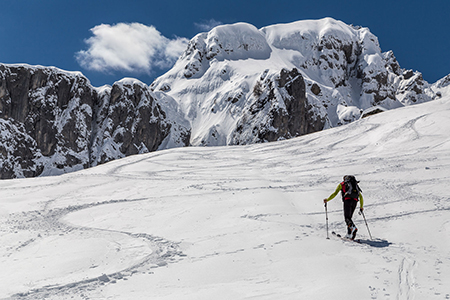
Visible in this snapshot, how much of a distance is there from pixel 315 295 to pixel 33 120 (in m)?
82.5

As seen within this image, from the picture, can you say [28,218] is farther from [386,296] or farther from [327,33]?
[327,33]

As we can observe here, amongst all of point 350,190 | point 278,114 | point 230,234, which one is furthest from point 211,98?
point 230,234

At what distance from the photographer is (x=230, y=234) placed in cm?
652

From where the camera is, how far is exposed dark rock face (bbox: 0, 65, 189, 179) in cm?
6806

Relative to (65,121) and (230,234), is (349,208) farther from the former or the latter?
(65,121)

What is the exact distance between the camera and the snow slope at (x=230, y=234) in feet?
13.7

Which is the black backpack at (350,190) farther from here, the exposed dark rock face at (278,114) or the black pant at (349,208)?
the exposed dark rock face at (278,114)

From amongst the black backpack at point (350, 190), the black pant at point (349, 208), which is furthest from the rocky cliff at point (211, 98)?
the black pant at point (349, 208)

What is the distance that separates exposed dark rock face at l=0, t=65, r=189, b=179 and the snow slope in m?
64.9

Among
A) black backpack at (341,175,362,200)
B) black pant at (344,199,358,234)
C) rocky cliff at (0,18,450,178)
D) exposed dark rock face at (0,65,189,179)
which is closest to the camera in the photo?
black pant at (344,199,358,234)

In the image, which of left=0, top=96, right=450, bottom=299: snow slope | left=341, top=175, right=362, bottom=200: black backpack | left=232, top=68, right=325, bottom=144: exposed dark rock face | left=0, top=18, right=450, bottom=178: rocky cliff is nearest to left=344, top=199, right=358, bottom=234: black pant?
left=341, top=175, right=362, bottom=200: black backpack

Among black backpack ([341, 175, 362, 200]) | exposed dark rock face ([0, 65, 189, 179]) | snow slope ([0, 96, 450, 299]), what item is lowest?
snow slope ([0, 96, 450, 299])

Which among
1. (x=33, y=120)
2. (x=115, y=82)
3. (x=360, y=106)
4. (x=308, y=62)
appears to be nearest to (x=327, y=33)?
(x=308, y=62)

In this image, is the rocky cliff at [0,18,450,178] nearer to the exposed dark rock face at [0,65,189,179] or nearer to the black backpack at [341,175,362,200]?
the exposed dark rock face at [0,65,189,179]
